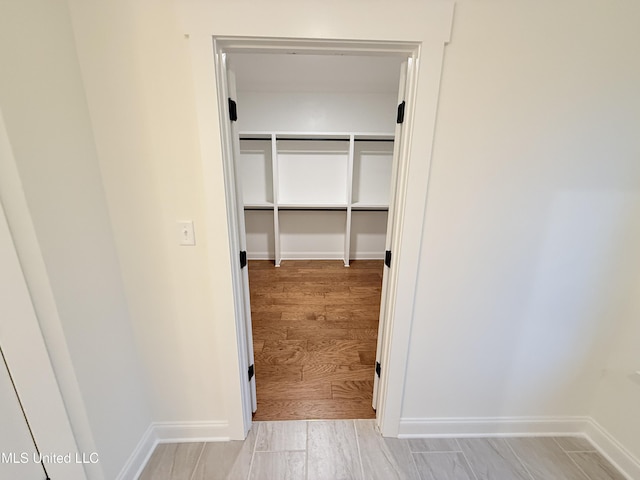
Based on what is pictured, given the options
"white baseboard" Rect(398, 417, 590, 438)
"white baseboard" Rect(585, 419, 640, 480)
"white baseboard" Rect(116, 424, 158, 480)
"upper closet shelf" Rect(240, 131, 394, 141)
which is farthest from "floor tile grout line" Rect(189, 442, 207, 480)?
"upper closet shelf" Rect(240, 131, 394, 141)

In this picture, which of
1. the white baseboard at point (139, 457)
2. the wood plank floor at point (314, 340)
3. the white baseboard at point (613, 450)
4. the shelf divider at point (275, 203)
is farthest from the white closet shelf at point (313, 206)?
the white baseboard at point (613, 450)

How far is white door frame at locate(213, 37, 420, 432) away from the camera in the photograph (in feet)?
3.25

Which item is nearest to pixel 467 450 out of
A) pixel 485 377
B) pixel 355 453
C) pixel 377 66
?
pixel 485 377

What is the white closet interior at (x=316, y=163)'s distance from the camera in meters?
3.26

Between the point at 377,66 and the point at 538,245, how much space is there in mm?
2237

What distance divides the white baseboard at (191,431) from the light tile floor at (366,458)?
0.03 m

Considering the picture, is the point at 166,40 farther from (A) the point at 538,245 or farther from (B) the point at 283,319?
(B) the point at 283,319

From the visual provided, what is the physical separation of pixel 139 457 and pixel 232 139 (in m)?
1.65

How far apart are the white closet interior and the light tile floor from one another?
8.15ft

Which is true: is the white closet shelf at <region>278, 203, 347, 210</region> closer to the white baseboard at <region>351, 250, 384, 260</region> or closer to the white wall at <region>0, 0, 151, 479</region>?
the white baseboard at <region>351, 250, 384, 260</region>

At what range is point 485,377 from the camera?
1.37 meters

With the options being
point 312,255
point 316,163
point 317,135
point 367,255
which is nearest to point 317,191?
point 316,163

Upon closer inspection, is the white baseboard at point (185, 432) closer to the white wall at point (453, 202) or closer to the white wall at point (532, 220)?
the white wall at point (453, 202)

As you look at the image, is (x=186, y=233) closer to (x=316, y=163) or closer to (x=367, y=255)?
(x=316, y=163)
